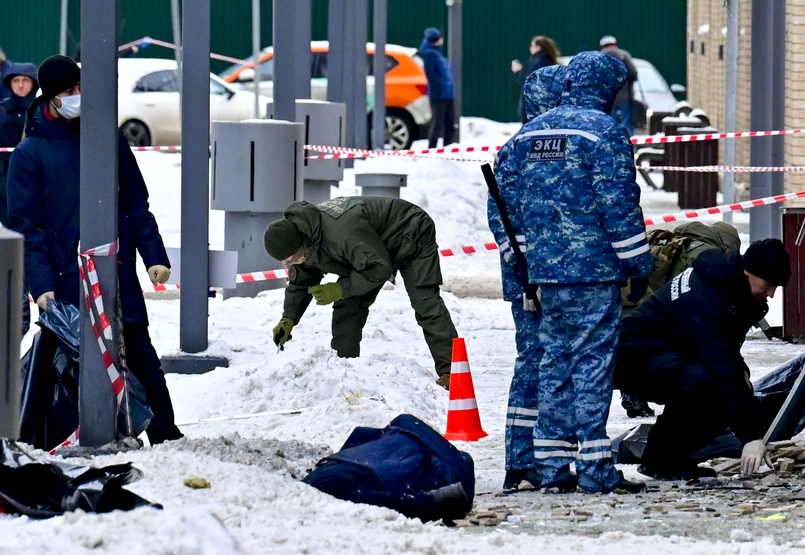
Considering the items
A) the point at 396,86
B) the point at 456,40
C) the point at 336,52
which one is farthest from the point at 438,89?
the point at 336,52

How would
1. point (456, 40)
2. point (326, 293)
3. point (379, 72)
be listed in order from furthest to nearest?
point (456, 40) → point (379, 72) → point (326, 293)

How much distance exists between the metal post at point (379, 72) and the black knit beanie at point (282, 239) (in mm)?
13336

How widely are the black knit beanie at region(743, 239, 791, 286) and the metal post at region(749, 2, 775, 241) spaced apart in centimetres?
628

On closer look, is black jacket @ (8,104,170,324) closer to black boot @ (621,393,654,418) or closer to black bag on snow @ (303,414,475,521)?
black bag on snow @ (303,414,475,521)

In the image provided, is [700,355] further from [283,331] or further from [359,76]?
[359,76]

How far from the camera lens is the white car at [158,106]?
2166 centimetres

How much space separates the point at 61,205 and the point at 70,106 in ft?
1.33

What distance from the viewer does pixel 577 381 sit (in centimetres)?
573

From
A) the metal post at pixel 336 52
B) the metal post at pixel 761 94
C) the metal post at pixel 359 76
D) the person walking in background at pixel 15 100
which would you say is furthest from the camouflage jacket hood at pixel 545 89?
the metal post at pixel 359 76

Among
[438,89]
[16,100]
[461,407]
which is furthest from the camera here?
[438,89]

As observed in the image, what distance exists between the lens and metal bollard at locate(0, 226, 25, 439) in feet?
12.3

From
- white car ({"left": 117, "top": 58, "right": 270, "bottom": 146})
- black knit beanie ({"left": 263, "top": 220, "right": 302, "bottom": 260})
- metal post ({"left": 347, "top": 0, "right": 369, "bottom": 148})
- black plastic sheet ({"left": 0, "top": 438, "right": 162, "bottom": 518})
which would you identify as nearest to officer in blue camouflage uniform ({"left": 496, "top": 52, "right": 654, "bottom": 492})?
black plastic sheet ({"left": 0, "top": 438, "right": 162, "bottom": 518})

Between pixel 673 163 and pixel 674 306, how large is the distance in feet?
44.4

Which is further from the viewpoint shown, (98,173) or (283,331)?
(283,331)
